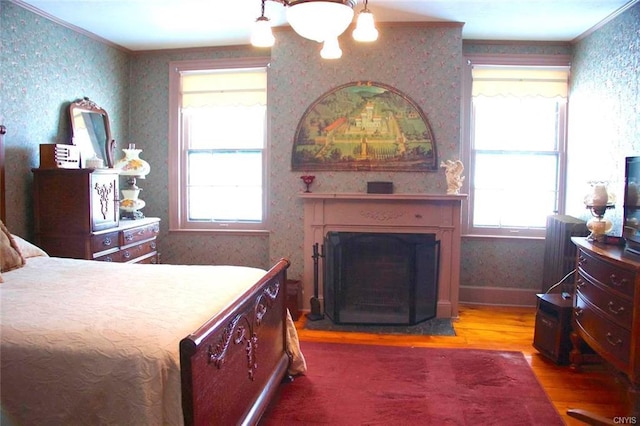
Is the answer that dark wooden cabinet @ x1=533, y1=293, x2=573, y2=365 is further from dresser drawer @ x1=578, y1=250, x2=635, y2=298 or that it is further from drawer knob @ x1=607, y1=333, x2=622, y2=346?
drawer knob @ x1=607, y1=333, x2=622, y2=346

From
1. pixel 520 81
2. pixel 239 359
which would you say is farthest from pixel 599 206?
pixel 239 359

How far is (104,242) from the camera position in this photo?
367 cm

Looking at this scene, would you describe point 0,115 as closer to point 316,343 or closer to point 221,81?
point 221,81

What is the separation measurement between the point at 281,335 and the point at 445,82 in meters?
2.70

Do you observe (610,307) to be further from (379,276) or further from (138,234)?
(138,234)

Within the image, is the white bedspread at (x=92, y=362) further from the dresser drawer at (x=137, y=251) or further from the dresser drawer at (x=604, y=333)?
the dresser drawer at (x=604, y=333)

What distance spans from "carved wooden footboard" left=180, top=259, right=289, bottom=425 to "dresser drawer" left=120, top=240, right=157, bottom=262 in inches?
68.4

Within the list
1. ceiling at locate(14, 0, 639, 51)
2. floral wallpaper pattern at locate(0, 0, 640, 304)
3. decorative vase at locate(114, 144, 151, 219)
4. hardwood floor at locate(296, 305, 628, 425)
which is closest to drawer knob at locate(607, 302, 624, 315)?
hardwood floor at locate(296, 305, 628, 425)

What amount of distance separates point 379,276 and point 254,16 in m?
2.45

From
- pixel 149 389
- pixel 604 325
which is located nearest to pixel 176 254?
pixel 149 389

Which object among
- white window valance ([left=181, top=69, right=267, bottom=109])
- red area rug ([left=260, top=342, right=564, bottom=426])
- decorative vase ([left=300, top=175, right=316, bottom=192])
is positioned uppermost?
white window valance ([left=181, top=69, right=267, bottom=109])

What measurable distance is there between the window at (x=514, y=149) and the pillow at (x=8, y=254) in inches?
148

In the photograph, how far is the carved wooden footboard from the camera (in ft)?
5.26

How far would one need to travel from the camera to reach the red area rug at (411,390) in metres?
2.56
